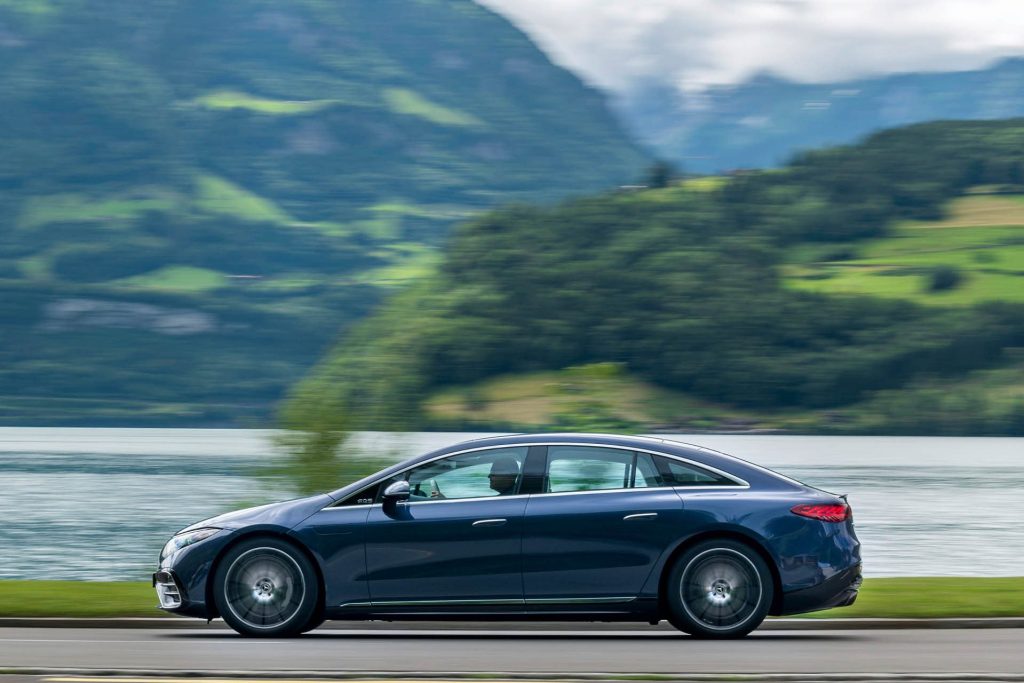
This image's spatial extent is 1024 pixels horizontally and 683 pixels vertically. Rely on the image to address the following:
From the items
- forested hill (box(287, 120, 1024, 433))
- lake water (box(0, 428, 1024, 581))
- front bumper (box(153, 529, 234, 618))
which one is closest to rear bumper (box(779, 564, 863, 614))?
front bumper (box(153, 529, 234, 618))

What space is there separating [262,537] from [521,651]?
2064 mm

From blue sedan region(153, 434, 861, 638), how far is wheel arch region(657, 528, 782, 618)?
1 centimetres

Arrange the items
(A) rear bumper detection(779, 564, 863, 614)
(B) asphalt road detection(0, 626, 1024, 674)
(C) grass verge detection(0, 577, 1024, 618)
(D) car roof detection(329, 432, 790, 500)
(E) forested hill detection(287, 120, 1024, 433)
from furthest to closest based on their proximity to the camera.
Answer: (E) forested hill detection(287, 120, 1024, 433) < (C) grass verge detection(0, 577, 1024, 618) < (D) car roof detection(329, 432, 790, 500) < (A) rear bumper detection(779, 564, 863, 614) < (B) asphalt road detection(0, 626, 1024, 674)

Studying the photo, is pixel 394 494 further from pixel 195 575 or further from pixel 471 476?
pixel 195 575

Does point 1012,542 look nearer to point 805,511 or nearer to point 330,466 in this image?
point 330,466

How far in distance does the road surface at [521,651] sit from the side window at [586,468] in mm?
1098

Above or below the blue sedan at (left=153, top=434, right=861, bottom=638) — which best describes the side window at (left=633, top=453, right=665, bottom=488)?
above

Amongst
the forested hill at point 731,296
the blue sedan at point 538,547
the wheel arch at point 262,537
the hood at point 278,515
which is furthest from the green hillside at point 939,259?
the wheel arch at point 262,537

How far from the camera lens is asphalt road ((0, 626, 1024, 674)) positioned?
859cm

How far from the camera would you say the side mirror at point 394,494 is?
32.4ft

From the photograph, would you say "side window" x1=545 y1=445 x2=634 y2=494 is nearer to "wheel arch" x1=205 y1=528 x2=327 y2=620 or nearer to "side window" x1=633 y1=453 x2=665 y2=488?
"side window" x1=633 y1=453 x2=665 y2=488

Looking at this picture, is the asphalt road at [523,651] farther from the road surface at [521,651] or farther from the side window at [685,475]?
the side window at [685,475]

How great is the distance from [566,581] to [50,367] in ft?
548

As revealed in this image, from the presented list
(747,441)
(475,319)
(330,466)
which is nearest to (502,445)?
(330,466)
